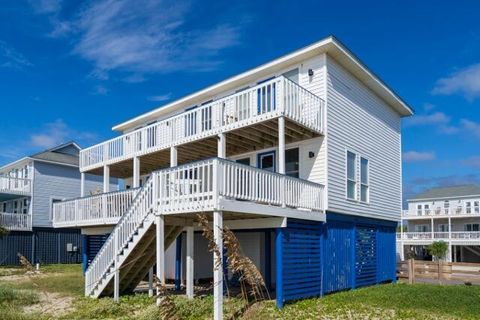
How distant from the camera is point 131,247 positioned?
13.7m

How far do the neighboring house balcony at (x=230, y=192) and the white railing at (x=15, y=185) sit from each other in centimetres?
2293

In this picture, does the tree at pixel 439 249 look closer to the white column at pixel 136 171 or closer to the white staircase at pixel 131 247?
the white column at pixel 136 171

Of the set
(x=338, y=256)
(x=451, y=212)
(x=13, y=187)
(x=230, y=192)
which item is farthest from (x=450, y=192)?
(x=230, y=192)

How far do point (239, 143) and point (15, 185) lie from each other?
2474 cm

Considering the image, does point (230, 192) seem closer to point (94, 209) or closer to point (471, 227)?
point (94, 209)

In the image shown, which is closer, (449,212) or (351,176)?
(351,176)

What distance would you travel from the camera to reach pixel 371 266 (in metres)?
18.1

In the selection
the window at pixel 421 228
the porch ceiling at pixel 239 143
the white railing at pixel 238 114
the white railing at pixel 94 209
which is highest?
the white railing at pixel 238 114

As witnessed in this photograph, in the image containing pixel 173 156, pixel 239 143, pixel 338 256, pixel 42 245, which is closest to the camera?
pixel 338 256

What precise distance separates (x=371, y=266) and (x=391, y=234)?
295 centimetres

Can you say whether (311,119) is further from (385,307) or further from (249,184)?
(385,307)

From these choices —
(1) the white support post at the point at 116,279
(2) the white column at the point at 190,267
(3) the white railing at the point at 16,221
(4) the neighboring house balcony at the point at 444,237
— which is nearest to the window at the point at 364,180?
(2) the white column at the point at 190,267

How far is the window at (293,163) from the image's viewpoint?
1614cm

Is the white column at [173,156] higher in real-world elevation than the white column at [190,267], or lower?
higher
